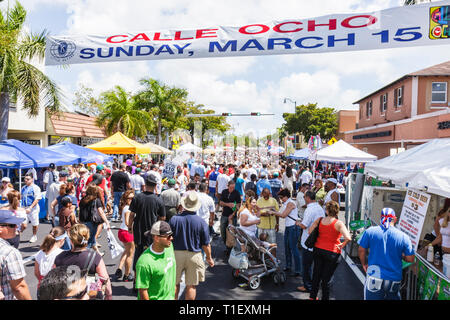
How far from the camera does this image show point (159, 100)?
3491 cm

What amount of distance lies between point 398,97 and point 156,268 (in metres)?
27.4

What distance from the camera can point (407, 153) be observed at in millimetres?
7336

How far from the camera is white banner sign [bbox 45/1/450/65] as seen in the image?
579 centimetres

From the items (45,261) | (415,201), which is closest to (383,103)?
(415,201)

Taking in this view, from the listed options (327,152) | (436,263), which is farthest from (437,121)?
(436,263)

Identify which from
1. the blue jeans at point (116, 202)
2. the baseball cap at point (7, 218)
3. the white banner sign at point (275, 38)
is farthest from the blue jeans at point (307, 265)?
the blue jeans at point (116, 202)

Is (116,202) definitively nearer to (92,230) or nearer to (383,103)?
(92,230)

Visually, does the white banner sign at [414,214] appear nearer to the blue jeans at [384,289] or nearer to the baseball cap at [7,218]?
the blue jeans at [384,289]

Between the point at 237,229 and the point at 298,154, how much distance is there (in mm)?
20213

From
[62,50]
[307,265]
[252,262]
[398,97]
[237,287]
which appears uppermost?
[398,97]

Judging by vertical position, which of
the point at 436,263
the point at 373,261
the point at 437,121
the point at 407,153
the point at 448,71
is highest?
the point at 448,71

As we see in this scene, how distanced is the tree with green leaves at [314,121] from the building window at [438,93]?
2727cm
